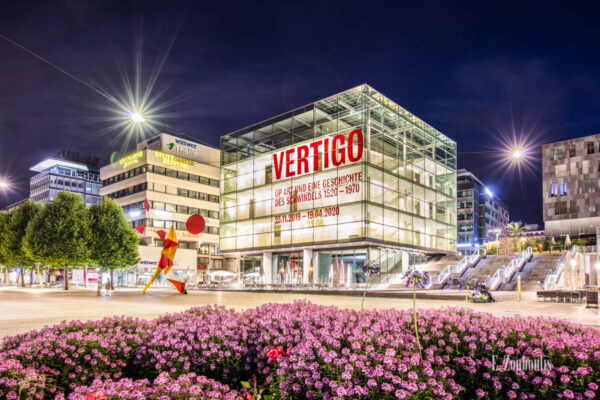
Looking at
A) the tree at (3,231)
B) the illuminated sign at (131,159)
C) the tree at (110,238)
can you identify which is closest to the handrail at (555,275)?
the tree at (110,238)

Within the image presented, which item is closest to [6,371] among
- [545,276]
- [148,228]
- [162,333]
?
[162,333]

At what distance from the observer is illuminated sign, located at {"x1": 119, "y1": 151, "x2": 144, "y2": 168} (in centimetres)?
7781

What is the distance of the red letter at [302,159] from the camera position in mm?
51906

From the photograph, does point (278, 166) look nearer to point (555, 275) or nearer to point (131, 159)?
point (555, 275)

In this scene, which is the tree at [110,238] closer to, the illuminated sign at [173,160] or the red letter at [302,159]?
the red letter at [302,159]

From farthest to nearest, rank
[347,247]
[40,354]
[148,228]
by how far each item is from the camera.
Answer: [148,228] < [347,247] < [40,354]

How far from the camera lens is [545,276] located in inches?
1474

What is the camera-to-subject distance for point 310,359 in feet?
15.0

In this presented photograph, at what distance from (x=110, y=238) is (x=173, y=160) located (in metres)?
33.0

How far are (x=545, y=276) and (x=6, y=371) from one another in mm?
40970

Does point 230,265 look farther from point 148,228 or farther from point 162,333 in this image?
point 162,333

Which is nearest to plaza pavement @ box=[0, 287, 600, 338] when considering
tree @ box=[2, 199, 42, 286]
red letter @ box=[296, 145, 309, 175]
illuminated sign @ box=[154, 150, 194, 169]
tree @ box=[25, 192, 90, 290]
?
tree @ box=[25, 192, 90, 290]

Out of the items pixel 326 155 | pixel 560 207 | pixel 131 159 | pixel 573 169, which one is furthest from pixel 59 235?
pixel 573 169

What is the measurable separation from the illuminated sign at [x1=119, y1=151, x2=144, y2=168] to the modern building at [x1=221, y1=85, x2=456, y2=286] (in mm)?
23259
